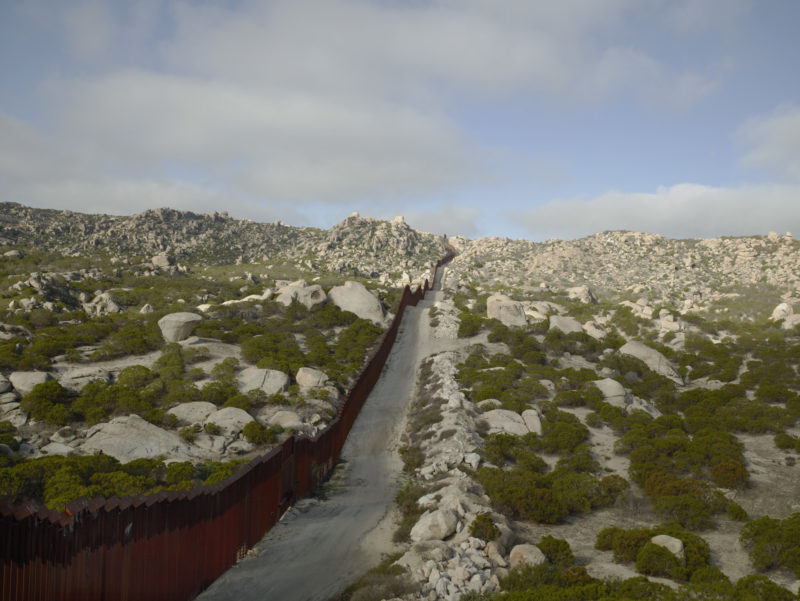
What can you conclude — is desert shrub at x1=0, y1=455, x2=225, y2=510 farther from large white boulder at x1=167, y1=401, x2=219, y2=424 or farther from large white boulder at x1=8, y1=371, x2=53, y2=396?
large white boulder at x1=8, y1=371, x2=53, y2=396

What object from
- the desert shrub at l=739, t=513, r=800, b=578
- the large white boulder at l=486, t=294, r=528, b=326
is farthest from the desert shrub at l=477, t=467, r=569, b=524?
the large white boulder at l=486, t=294, r=528, b=326

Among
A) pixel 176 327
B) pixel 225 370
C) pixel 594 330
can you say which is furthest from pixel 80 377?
pixel 594 330

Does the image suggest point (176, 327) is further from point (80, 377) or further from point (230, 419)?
point (230, 419)

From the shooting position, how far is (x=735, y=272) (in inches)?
3088

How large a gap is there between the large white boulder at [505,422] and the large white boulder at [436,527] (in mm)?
11099

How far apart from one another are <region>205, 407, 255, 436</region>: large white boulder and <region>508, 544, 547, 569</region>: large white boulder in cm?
1440

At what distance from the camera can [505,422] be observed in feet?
86.1

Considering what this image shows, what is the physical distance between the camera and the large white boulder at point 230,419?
23.2 metres

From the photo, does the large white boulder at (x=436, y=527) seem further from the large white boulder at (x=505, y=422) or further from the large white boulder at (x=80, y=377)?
the large white boulder at (x=80, y=377)

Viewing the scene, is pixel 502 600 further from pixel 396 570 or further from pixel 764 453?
pixel 764 453

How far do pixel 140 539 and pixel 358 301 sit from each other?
43581 millimetres

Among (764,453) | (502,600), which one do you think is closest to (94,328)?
(502,600)

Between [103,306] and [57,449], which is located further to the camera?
[103,306]

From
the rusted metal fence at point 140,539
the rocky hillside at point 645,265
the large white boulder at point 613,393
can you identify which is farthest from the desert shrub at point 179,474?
the rocky hillside at point 645,265
